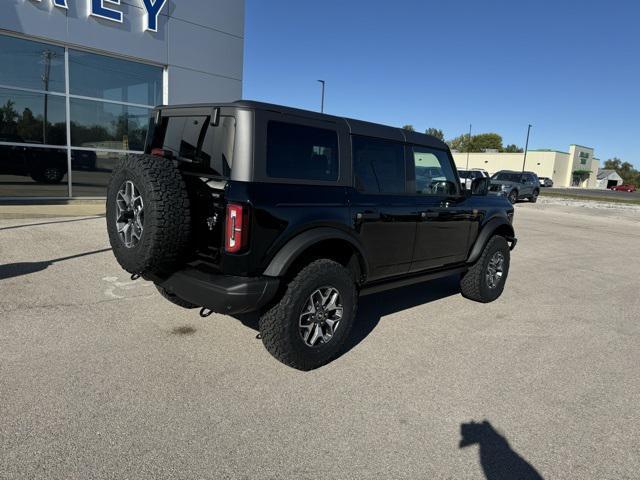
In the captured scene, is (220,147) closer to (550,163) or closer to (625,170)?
(550,163)

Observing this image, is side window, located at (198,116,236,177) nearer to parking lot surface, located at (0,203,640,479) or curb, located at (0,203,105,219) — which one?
parking lot surface, located at (0,203,640,479)

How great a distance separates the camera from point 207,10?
1309 centimetres

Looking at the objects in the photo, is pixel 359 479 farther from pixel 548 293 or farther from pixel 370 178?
pixel 548 293

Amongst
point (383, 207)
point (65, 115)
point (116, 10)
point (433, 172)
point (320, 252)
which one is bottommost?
point (320, 252)

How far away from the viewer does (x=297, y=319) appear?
3.34m

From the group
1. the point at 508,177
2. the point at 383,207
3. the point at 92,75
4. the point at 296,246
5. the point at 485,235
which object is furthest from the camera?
the point at 508,177

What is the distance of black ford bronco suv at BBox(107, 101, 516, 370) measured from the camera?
3.10 metres

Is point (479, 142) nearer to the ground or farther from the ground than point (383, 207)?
farther from the ground

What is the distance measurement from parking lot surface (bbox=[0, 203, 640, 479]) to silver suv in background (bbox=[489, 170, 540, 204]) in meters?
18.8

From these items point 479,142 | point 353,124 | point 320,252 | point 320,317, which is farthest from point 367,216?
point 479,142

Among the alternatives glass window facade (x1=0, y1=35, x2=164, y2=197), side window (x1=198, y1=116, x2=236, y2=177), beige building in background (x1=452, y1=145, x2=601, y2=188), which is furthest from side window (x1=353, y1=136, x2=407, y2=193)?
beige building in background (x1=452, y1=145, x2=601, y2=188)

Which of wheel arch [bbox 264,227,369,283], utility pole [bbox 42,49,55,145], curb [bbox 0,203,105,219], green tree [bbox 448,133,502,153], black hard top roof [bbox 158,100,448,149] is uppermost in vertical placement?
green tree [bbox 448,133,502,153]

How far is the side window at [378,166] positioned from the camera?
3910 mm

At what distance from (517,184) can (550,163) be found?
57.2m
